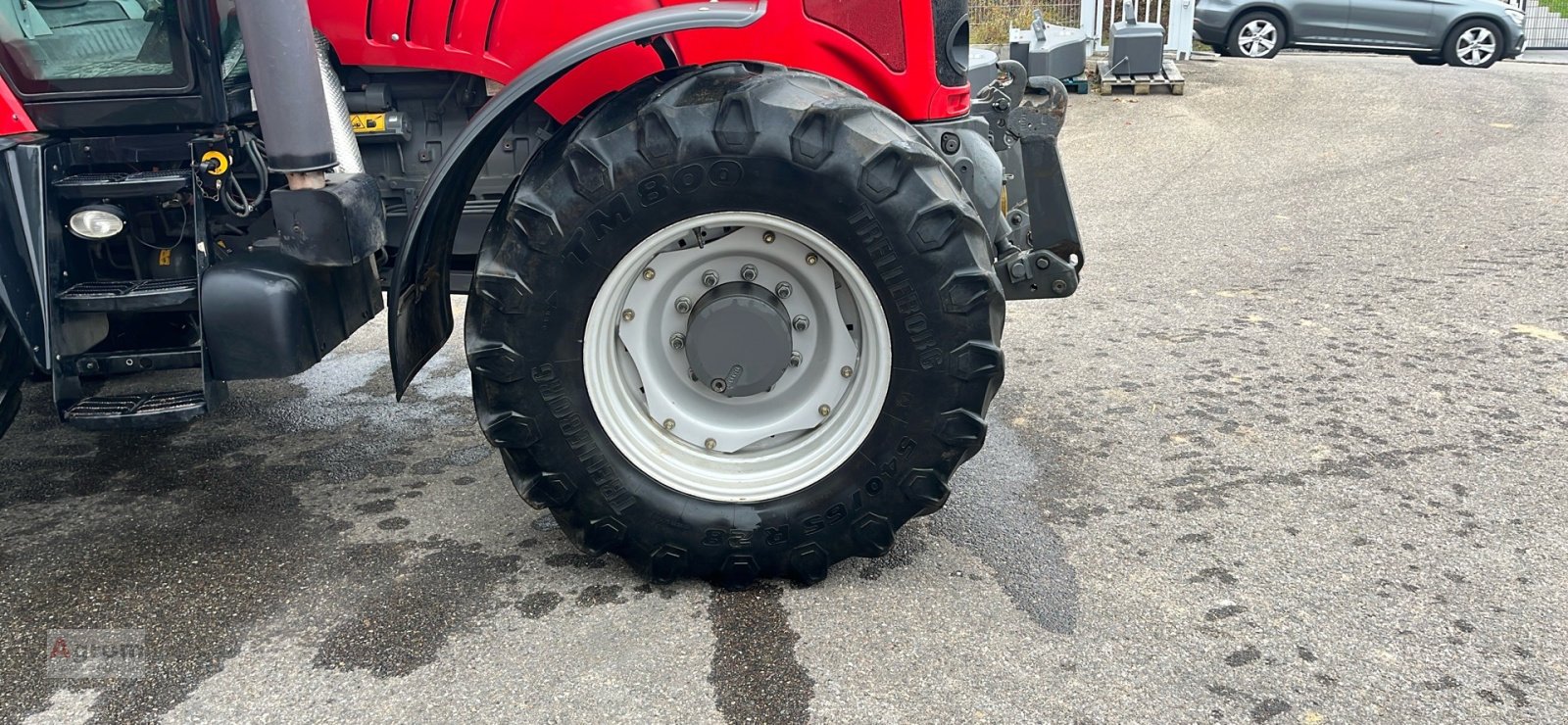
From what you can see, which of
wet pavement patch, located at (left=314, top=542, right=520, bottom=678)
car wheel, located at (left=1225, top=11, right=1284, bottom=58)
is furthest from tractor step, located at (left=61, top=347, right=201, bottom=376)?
car wheel, located at (left=1225, top=11, right=1284, bottom=58)

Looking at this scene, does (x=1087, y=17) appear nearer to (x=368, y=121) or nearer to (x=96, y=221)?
(x=368, y=121)

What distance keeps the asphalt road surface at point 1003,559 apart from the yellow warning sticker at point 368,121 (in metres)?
1.06

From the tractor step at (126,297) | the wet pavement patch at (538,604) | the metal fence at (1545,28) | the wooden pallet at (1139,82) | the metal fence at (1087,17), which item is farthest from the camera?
the metal fence at (1545,28)

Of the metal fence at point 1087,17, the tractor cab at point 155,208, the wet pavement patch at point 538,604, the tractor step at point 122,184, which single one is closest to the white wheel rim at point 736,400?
the wet pavement patch at point 538,604

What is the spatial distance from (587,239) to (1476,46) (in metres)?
13.8

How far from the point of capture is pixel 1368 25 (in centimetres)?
1343

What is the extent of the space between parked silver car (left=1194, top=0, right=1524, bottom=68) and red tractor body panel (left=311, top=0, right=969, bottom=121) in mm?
11327

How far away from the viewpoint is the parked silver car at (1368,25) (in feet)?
43.8

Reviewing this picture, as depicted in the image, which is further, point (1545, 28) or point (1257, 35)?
point (1545, 28)

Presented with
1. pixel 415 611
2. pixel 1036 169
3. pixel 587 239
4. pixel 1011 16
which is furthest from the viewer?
pixel 1011 16

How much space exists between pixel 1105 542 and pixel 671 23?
66.9 inches

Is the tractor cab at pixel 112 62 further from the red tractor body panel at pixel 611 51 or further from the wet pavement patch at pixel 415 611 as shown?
the wet pavement patch at pixel 415 611

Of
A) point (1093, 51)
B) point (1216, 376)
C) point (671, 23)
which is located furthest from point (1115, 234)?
point (1093, 51)

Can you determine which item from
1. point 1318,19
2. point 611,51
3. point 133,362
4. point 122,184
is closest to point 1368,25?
point 1318,19
